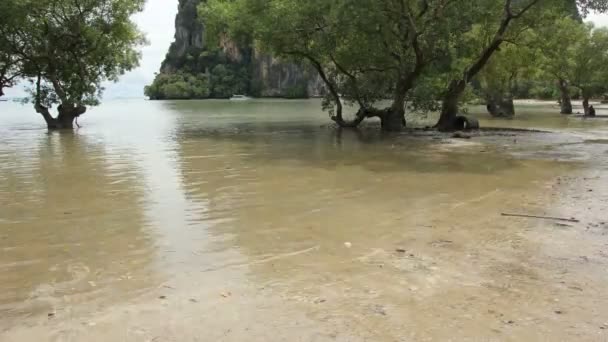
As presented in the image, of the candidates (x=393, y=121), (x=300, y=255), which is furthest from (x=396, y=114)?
(x=300, y=255)

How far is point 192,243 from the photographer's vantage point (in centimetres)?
649

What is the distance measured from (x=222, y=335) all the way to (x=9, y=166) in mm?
12682

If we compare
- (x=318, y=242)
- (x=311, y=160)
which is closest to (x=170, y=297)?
(x=318, y=242)

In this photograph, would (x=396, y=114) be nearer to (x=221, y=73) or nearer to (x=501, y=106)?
(x=501, y=106)

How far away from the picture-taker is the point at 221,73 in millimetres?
155250

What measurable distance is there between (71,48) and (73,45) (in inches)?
10.2

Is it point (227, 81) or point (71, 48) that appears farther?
point (227, 81)

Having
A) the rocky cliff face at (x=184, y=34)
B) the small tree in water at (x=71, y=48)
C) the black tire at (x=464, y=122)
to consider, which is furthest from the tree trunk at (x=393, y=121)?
the rocky cliff face at (x=184, y=34)

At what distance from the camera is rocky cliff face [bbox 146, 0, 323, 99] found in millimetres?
142500

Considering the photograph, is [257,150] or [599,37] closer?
[257,150]

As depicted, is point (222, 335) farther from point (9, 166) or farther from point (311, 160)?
point (9, 166)

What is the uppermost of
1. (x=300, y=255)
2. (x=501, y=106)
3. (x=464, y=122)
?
(x=501, y=106)

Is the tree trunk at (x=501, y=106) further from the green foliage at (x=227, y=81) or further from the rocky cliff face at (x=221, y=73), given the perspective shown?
the green foliage at (x=227, y=81)

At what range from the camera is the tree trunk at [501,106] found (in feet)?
124
